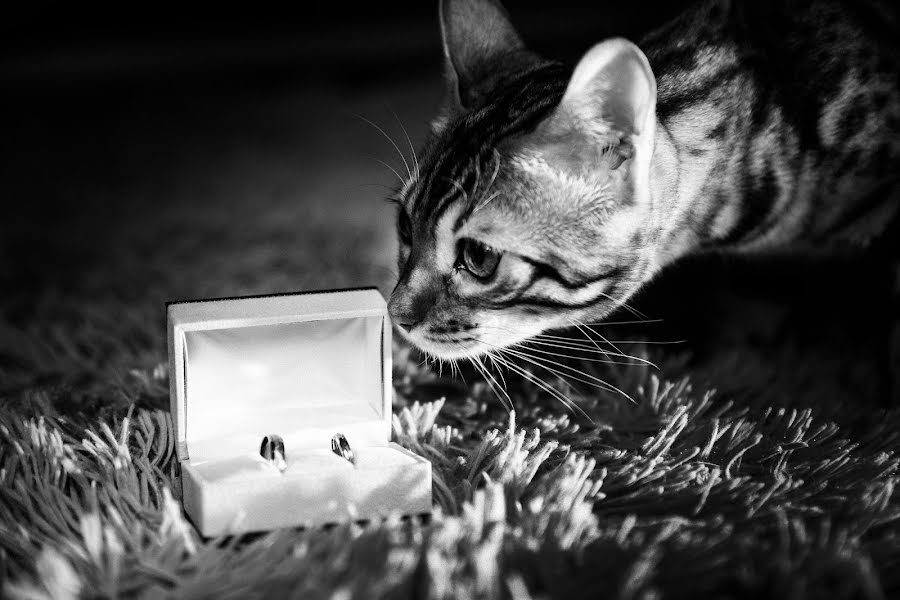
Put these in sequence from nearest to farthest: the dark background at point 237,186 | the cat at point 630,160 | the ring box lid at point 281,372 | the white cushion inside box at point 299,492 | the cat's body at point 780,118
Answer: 1. the white cushion inside box at point 299,492
2. the ring box lid at point 281,372
3. the cat at point 630,160
4. the cat's body at point 780,118
5. the dark background at point 237,186

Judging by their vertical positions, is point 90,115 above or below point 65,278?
above

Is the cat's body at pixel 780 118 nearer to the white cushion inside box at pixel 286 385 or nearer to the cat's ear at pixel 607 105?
the cat's ear at pixel 607 105

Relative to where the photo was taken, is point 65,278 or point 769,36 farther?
point 65,278

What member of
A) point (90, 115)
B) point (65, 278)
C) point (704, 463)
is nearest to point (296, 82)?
point (90, 115)

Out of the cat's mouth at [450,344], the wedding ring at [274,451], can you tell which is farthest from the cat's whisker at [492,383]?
the wedding ring at [274,451]

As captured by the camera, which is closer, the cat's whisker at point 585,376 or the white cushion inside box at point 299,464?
the white cushion inside box at point 299,464

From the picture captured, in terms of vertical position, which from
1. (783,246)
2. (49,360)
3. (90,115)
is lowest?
(49,360)

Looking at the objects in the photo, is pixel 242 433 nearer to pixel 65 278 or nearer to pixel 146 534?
pixel 146 534

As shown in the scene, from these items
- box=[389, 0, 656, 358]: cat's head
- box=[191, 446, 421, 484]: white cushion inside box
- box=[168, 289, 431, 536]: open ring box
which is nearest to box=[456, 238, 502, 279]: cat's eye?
box=[389, 0, 656, 358]: cat's head
